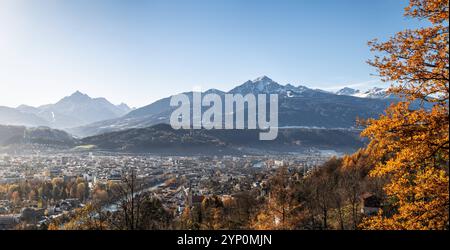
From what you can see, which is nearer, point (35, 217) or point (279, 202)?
point (279, 202)

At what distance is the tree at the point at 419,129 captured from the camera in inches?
300

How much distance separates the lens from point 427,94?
832 centimetres

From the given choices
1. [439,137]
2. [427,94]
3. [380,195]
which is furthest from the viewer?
[380,195]

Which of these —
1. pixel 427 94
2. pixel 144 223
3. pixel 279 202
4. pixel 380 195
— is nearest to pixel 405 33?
pixel 427 94

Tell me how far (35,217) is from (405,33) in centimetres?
5779

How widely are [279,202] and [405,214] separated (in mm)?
17478

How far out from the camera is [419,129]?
7.80m

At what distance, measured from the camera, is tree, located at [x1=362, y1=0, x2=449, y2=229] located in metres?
7.62

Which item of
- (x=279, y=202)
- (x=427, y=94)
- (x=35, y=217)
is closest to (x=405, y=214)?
(x=427, y=94)
